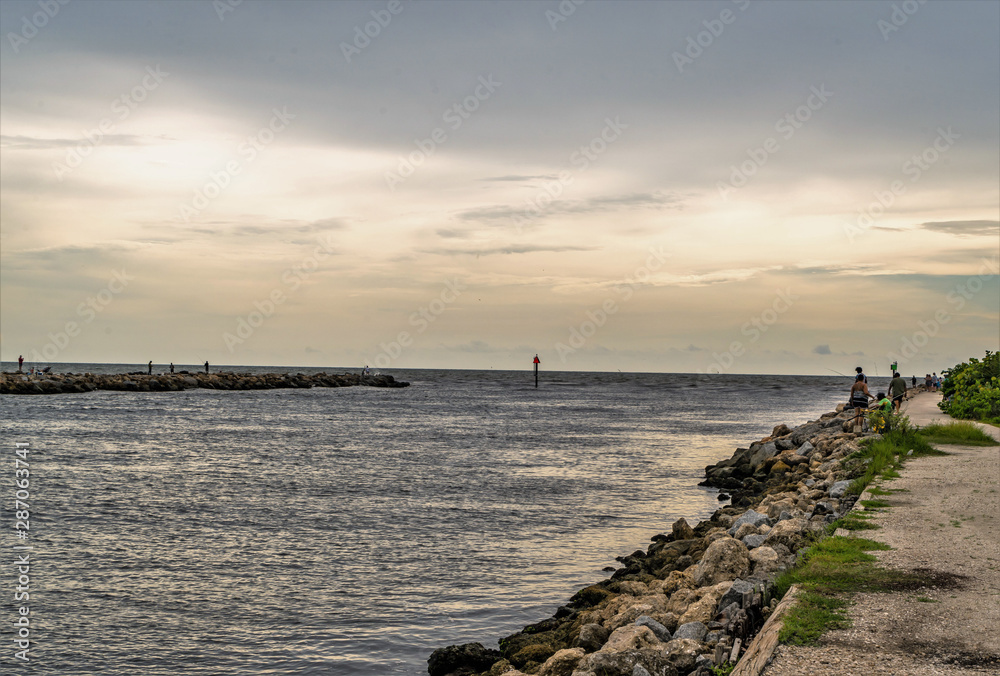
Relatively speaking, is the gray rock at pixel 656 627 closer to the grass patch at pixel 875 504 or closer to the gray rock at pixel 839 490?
the grass patch at pixel 875 504

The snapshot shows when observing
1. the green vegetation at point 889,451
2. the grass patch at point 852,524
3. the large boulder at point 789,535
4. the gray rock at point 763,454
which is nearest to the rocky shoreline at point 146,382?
the gray rock at point 763,454

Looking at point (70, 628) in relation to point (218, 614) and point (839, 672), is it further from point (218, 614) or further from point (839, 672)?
point (839, 672)

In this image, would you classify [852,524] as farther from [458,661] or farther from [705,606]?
[458,661]

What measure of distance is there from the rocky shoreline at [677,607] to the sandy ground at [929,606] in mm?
947

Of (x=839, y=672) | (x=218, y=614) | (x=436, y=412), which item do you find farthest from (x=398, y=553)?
(x=436, y=412)

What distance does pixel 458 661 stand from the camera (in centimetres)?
929

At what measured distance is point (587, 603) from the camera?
11406 millimetres

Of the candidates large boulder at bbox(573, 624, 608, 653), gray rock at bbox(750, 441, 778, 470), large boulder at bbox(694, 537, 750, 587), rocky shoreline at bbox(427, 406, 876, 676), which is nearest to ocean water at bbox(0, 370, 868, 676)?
rocky shoreline at bbox(427, 406, 876, 676)

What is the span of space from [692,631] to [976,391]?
86.1 ft

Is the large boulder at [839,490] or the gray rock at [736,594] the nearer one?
the gray rock at [736,594]

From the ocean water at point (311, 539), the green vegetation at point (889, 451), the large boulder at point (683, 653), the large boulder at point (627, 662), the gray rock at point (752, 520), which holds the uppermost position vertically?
the green vegetation at point (889, 451)

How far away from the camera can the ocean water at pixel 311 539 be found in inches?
407

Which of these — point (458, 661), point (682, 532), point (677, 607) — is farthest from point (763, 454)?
point (458, 661)

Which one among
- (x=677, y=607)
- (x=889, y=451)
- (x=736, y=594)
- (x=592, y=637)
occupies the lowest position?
(x=592, y=637)
